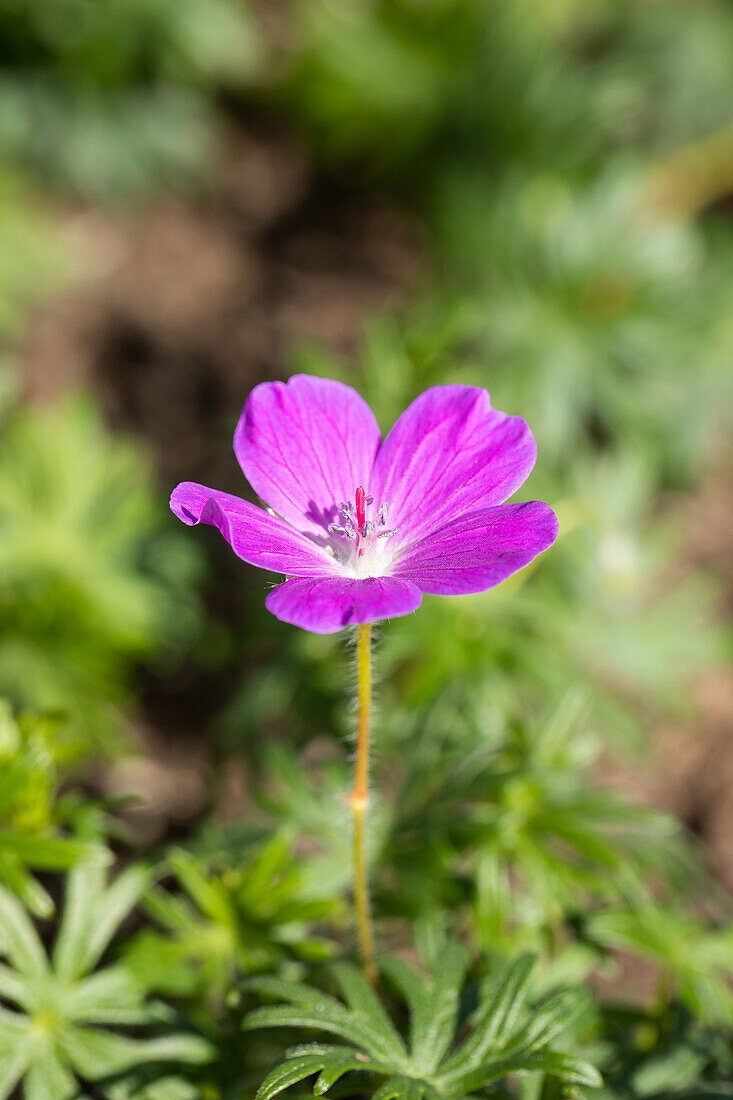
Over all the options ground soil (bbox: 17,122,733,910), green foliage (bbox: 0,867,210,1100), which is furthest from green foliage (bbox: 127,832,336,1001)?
ground soil (bbox: 17,122,733,910)

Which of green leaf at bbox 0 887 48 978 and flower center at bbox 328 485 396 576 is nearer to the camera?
flower center at bbox 328 485 396 576

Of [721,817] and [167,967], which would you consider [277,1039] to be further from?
[721,817]

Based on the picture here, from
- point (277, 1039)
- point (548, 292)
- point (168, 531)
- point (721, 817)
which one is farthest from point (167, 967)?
point (548, 292)

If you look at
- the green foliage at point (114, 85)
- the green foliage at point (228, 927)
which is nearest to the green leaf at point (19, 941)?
the green foliage at point (228, 927)

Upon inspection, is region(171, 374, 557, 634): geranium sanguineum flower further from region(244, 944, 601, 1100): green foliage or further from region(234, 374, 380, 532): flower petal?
region(244, 944, 601, 1100): green foliage

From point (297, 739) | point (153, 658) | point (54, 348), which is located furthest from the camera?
point (54, 348)

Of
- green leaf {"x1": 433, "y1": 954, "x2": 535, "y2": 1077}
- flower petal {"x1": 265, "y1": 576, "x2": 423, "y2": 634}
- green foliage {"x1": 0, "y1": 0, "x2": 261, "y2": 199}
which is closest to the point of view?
flower petal {"x1": 265, "y1": 576, "x2": 423, "y2": 634}
